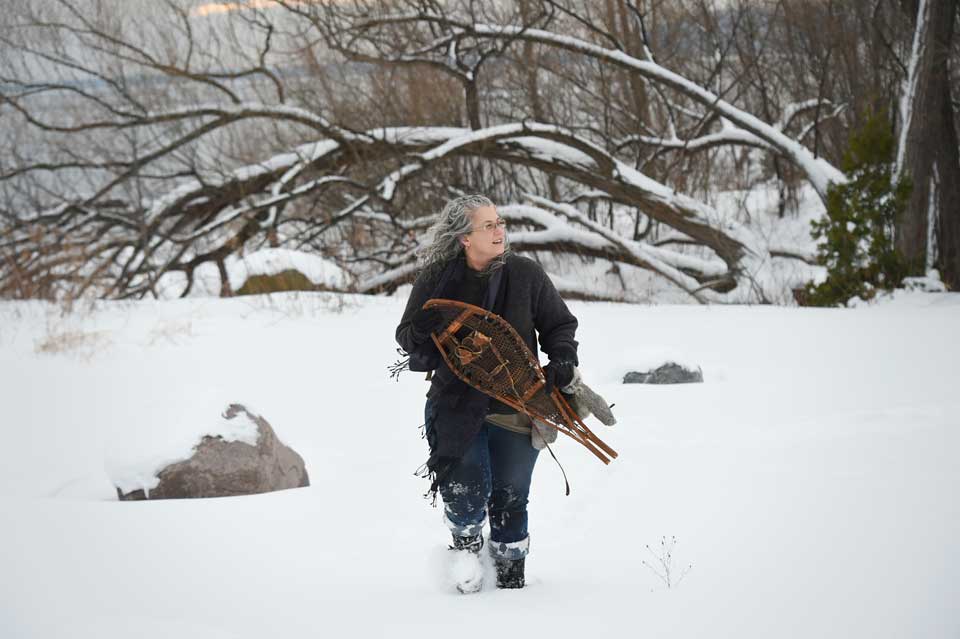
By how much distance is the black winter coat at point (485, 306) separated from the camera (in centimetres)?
301

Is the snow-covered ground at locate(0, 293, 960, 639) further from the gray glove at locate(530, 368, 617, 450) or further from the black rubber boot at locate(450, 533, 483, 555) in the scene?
the gray glove at locate(530, 368, 617, 450)

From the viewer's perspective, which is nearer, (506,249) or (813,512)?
(506,249)

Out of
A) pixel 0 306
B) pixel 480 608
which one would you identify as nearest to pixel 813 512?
pixel 480 608

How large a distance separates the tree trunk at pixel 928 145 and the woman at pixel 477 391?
778 centimetres

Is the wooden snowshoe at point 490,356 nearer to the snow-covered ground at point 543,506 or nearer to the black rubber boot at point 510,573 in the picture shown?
the black rubber boot at point 510,573

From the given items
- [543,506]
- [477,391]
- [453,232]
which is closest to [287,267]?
[543,506]

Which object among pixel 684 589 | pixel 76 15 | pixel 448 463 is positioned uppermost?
pixel 76 15

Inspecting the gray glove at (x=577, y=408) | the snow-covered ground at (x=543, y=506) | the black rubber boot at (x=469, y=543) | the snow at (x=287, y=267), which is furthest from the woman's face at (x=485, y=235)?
the snow at (x=287, y=267)

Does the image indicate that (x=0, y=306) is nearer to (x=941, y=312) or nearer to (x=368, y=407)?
(x=368, y=407)

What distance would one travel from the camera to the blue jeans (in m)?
3.07

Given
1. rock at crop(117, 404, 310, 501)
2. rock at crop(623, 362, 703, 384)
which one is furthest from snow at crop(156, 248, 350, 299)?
rock at crop(117, 404, 310, 501)

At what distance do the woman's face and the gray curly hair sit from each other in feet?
0.06

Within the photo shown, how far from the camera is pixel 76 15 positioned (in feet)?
37.4

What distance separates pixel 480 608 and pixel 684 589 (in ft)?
2.42
